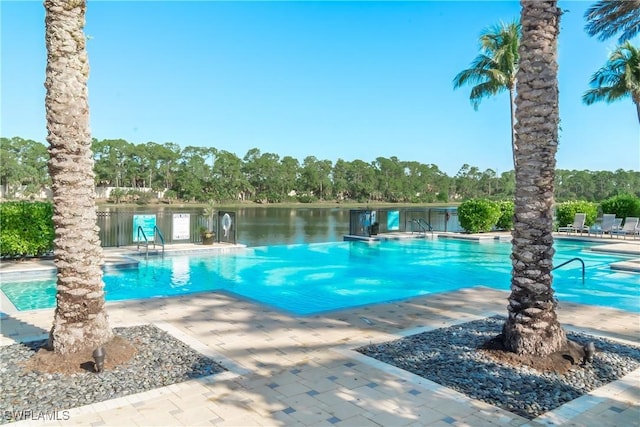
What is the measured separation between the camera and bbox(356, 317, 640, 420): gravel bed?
380 cm

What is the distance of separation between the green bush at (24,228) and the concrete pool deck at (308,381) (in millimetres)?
4718

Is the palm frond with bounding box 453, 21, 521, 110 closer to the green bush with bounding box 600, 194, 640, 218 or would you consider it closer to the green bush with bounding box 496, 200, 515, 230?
the green bush with bounding box 496, 200, 515, 230

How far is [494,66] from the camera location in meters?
20.6

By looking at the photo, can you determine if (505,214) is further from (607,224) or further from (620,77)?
(620,77)

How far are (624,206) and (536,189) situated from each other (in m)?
19.2

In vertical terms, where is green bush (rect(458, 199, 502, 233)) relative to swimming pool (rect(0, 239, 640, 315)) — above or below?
above

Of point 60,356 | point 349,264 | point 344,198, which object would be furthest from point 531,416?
point 344,198

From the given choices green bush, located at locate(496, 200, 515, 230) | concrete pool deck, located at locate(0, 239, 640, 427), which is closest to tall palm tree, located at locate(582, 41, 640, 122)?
green bush, located at locate(496, 200, 515, 230)

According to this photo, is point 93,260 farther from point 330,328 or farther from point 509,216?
point 509,216

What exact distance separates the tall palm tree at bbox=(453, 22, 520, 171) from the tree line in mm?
33145

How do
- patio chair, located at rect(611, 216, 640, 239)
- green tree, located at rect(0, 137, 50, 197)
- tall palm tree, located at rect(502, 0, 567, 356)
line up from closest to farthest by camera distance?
tall palm tree, located at rect(502, 0, 567, 356) → patio chair, located at rect(611, 216, 640, 239) → green tree, located at rect(0, 137, 50, 197)

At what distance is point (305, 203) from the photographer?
6819 cm

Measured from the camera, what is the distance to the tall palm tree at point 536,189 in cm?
461

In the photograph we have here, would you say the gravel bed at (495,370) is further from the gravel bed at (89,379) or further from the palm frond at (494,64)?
the palm frond at (494,64)
